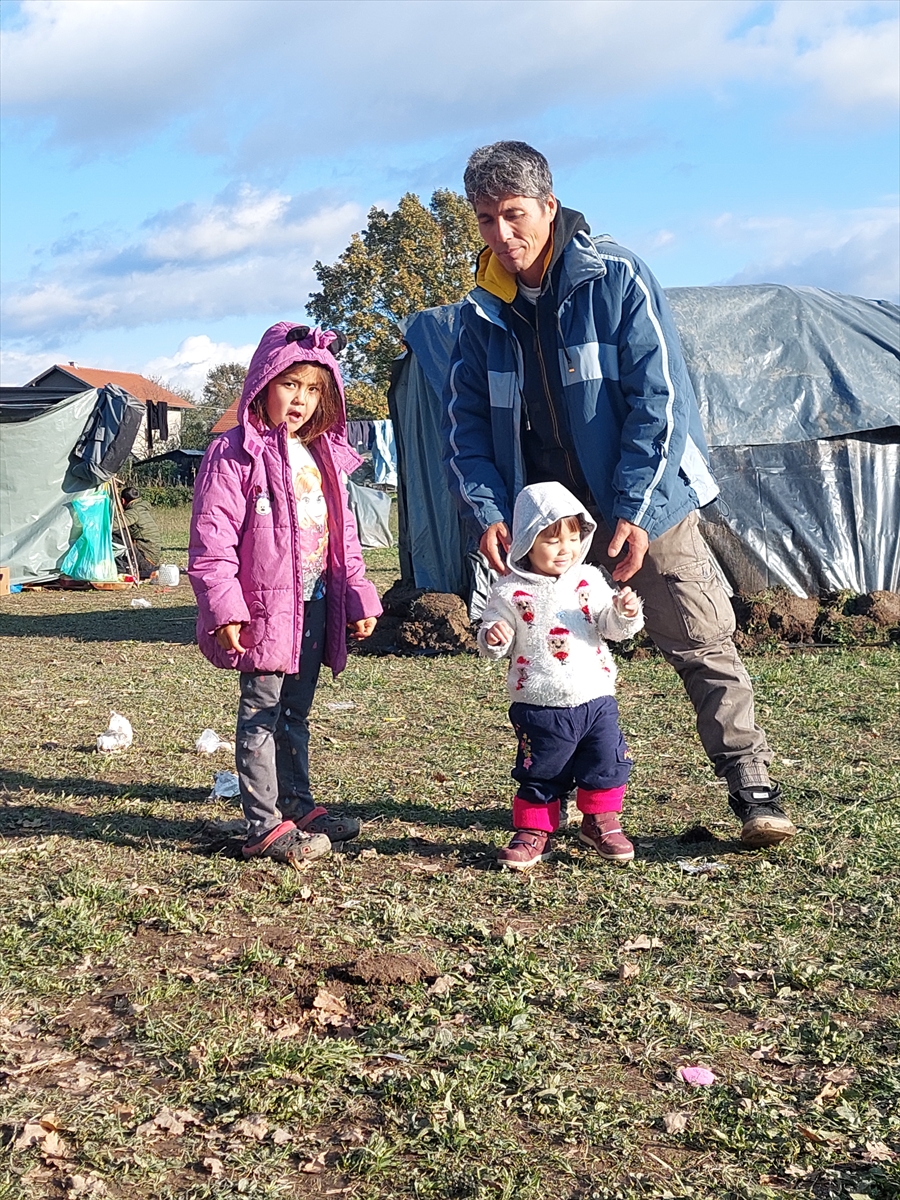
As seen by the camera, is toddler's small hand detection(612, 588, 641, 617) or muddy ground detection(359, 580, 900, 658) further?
muddy ground detection(359, 580, 900, 658)

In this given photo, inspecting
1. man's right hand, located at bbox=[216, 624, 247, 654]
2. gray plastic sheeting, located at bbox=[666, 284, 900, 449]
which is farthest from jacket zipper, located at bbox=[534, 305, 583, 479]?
gray plastic sheeting, located at bbox=[666, 284, 900, 449]

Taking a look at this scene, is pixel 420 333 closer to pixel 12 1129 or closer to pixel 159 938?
pixel 159 938

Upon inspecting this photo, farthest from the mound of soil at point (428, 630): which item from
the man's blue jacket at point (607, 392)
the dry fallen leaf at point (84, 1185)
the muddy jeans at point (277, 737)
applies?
the dry fallen leaf at point (84, 1185)

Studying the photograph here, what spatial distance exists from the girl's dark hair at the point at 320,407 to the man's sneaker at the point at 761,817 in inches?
78.8

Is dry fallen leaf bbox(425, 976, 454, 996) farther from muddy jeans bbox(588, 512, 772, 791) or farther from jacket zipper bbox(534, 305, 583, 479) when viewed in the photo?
jacket zipper bbox(534, 305, 583, 479)

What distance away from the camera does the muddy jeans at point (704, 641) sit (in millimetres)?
4359

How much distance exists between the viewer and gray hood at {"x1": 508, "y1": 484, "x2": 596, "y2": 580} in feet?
13.6

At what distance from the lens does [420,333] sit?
11.2 m

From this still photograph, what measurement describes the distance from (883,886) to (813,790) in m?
1.23

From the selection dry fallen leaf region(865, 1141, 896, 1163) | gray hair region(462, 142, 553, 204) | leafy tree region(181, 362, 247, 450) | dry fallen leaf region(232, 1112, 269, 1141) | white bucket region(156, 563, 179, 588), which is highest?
leafy tree region(181, 362, 247, 450)

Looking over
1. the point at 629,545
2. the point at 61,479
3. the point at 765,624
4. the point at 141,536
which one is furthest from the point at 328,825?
the point at 141,536

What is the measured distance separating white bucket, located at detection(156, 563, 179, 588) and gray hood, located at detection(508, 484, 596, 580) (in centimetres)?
1217

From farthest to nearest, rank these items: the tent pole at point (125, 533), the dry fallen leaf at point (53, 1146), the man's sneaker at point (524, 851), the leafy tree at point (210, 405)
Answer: the leafy tree at point (210, 405), the tent pole at point (125, 533), the man's sneaker at point (524, 851), the dry fallen leaf at point (53, 1146)

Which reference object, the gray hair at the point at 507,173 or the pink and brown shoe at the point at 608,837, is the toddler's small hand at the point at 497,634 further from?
the gray hair at the point at 507,173
